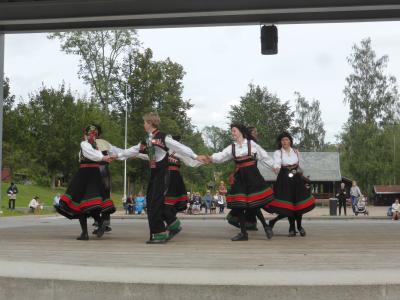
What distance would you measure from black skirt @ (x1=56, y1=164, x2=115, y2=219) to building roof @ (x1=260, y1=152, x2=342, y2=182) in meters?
52.6

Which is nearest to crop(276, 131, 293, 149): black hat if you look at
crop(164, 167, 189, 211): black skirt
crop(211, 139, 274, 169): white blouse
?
crop(211, 139, 274, 169): white blouse

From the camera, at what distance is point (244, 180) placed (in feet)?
28.5

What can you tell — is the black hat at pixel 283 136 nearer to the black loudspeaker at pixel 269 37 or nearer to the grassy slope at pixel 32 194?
the black loudspeaker at pixel 269 37

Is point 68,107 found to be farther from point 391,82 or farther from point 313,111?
point 313,111

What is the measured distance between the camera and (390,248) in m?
7.35

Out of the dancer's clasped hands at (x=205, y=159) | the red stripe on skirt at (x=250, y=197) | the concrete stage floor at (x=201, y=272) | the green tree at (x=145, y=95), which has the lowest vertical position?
the concrete stage floor at (x=201, y=272)

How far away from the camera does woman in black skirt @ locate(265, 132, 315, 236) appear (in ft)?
30.9

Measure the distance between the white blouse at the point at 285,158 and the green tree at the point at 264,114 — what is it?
190 ft

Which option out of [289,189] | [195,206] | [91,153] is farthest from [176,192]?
[195,206]

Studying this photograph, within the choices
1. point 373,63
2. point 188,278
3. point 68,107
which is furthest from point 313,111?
point 188,278

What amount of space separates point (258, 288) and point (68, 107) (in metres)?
43.8

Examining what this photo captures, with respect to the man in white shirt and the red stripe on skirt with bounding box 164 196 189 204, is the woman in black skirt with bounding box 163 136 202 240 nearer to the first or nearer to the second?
the red stripe on skirt with bounding box 164 196 189 204

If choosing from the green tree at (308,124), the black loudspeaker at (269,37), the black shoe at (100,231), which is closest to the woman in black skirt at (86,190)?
the black shoe at (100,231)

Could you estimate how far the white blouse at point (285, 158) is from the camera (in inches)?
379
